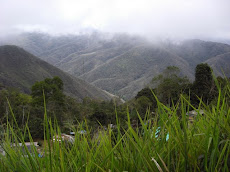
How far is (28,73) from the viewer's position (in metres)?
83.8

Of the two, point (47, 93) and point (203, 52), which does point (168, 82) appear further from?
point (203, 52)

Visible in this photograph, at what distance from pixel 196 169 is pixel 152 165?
172 mm

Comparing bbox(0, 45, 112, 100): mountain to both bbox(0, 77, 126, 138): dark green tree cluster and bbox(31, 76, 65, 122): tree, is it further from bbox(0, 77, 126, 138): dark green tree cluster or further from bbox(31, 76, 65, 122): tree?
bbox(0, 77, 126, 138): dark green tree cluster

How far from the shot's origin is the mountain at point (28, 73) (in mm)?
75438

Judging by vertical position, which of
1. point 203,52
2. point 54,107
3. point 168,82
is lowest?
point 203,52

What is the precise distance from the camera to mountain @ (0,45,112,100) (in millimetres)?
75438

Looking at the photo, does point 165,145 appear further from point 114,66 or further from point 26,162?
point 114,66

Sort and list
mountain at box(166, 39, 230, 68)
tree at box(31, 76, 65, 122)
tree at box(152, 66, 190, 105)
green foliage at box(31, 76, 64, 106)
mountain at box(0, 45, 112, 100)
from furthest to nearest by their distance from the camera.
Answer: mountain at box(166, 39, 230, 68)
mountain at box(0, 45, 112, 100)
green foliage at box(31, 76, 64, 106)
tree at box(152, 66, 190, 105)
tree at box(31, 76, 65, 122)

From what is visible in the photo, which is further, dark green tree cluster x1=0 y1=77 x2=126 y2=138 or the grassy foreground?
dark green tree cluster x1=0 y1=77 x2=126 y2=138

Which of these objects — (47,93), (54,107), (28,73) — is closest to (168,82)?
(54,107)

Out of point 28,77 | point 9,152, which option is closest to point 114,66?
point 28,77

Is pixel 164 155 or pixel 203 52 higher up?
pixel 164 155

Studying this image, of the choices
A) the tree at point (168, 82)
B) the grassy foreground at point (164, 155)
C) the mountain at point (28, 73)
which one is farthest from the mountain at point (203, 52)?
the grassy foreground at point (164, 155)

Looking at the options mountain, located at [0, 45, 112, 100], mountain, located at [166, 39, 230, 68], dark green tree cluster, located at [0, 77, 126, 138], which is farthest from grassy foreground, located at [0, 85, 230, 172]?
mountain, located at [166, 39, 230, 68]
